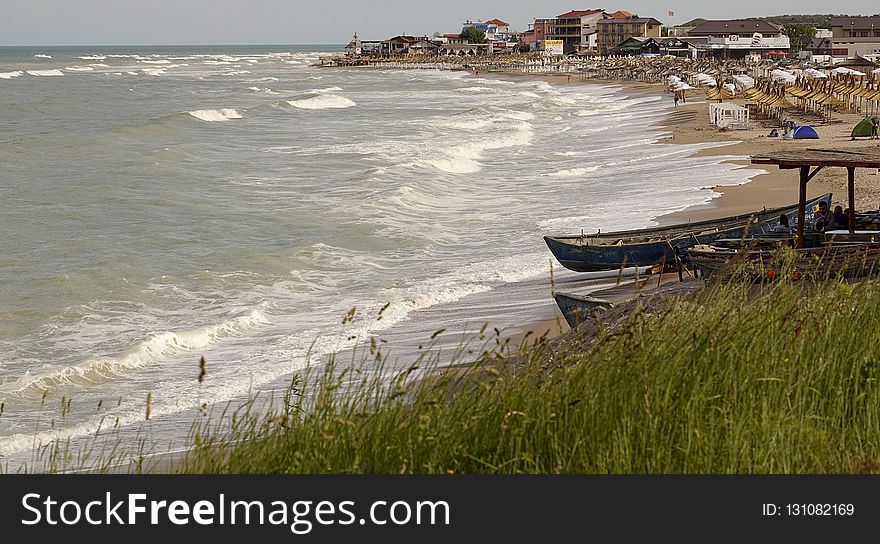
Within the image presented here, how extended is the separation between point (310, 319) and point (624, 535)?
404 inches

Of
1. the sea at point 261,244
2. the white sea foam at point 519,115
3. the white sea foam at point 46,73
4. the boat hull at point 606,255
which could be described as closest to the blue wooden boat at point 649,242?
the boat hull at point 606,255

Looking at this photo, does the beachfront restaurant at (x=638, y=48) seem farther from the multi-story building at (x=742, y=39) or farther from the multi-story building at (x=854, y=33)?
the multi-story building at (x=854, y=33)

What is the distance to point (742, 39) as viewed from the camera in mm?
116000

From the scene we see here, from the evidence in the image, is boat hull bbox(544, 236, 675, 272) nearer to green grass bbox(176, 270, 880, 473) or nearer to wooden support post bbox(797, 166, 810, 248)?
wooden support post bbox(797, 166, 810, 248)

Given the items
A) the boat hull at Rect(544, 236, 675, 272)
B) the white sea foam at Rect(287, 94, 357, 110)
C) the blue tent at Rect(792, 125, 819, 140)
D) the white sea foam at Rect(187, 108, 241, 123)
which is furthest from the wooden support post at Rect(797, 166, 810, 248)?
the white sea foam at Rect(287, 94, 357, 110)

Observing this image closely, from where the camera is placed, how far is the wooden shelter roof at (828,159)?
12.1 meters

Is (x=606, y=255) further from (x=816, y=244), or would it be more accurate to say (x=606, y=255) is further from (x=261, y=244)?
(x=261, y=244)

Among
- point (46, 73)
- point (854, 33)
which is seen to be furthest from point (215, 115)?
point (854, 33)

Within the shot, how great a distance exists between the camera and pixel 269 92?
8125 centimetres

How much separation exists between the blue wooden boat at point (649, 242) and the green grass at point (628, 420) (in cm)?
894

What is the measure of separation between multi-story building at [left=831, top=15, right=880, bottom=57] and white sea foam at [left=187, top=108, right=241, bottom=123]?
251 ft

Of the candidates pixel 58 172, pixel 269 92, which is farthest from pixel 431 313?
pixel 269 92

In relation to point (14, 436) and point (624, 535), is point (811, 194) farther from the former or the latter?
point (624, 535)

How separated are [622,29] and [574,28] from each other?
1387 centimetres
